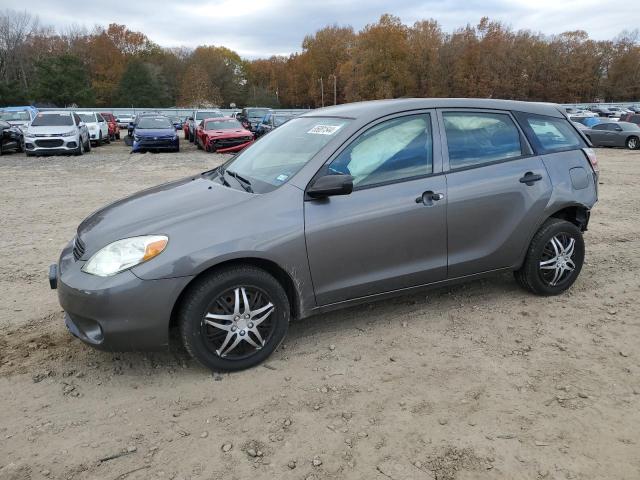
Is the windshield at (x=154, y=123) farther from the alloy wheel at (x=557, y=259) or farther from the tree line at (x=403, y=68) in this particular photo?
the tree line at (x=403, y=68)

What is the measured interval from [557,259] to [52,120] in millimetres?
19390

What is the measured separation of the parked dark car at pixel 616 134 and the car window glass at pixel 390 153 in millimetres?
22925

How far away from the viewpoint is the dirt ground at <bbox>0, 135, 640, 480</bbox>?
253 cm

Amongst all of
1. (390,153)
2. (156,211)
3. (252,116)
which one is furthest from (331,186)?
(252,116)

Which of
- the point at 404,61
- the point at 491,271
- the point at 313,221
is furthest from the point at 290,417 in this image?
the point at 404,61

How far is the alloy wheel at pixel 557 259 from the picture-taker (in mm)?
4359

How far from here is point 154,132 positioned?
20594 mm

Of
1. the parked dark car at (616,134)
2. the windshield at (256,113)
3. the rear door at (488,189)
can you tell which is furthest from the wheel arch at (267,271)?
the windshield at (256,113)

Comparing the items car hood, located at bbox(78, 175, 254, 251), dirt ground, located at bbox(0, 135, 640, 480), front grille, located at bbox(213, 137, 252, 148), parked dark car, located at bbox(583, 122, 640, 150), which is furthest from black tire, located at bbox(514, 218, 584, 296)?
parked dark car, located at bbox(583, 122, 640, 150)

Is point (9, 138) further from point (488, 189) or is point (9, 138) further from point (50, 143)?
point (488, 189)

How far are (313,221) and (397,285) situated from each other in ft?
2.82

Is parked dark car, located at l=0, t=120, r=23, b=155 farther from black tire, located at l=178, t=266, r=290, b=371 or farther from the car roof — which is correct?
black tire, located at l=178, t=266, r=290, b=371

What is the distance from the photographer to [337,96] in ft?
311

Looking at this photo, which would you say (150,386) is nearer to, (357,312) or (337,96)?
(357,312)
